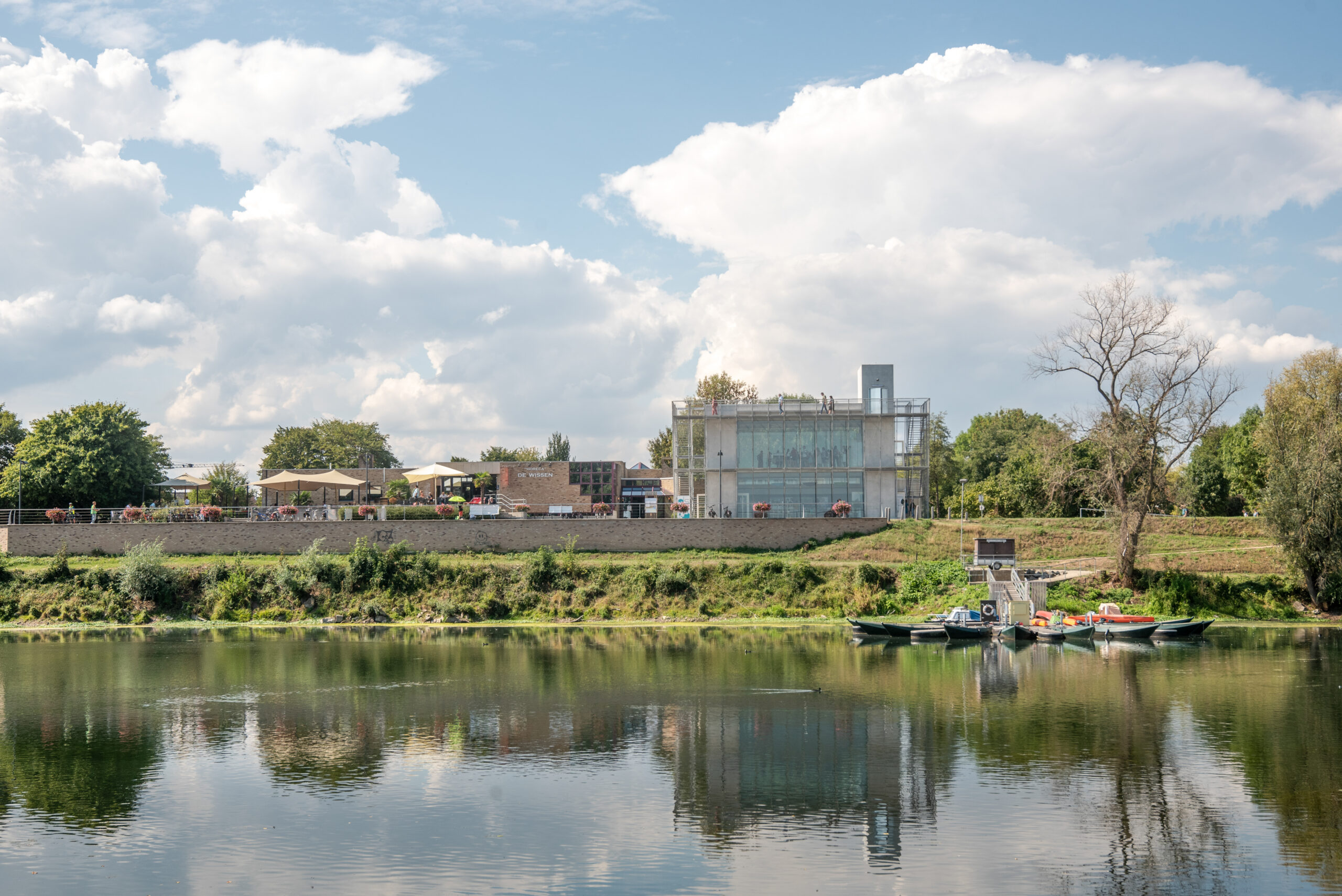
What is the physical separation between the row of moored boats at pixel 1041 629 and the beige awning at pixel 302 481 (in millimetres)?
38281

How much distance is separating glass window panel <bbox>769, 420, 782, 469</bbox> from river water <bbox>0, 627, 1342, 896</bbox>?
27.8 m

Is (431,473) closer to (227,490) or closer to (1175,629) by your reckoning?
(227,490)

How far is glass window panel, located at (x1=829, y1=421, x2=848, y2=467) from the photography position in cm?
6700

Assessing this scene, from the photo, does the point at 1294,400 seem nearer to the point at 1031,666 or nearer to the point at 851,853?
the point at 1031,666

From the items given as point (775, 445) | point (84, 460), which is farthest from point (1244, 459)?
point (84, 460)

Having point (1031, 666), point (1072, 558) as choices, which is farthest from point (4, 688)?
point (1072, 558)

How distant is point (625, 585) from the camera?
56.3 meters

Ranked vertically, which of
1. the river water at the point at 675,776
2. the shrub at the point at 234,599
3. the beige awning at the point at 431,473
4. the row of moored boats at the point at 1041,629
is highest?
the beige awning at the point at 431,473

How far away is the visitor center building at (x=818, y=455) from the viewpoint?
2625 inches

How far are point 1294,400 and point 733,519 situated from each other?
36.0 meters

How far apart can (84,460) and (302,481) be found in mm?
15530

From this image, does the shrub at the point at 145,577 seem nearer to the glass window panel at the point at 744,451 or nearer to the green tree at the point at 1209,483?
the glass window panel at the point at 744,451

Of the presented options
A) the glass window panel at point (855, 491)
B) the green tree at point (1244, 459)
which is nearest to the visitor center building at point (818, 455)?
the glass window panel at point (855, 491)

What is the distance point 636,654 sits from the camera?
138 ft
